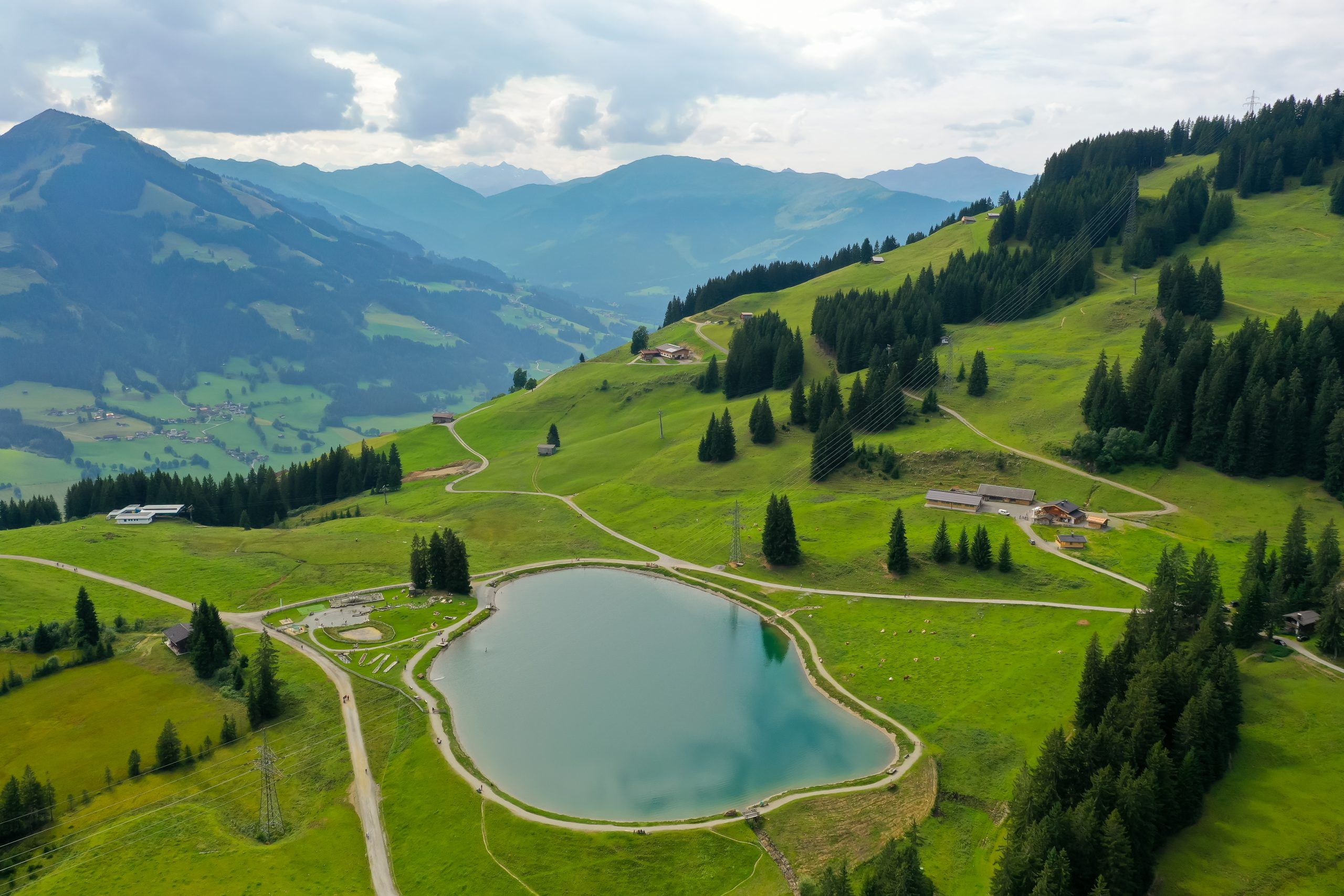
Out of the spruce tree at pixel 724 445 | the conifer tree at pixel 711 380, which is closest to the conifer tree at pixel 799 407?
the spruce tree at pixel 724 445

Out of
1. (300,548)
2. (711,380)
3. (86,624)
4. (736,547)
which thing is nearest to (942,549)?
(736,547)

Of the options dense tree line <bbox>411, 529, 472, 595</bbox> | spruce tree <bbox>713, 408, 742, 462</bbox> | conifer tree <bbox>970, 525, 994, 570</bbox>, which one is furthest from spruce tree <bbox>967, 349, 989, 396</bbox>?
dense tree line <bbox>411, 529, 472, 595</bbox>

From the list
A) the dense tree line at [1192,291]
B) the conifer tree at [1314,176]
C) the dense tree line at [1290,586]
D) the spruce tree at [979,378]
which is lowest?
the dense tree line at [1290,586]

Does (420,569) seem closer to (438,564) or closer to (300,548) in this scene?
(438,564)

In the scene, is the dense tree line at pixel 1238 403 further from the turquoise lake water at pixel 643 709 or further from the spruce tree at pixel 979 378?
the turquoise lake water at pixel 643 709

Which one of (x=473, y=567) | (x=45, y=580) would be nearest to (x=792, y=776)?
(x=473, y=567)

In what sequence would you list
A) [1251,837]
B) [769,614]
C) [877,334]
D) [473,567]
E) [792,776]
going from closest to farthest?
[1251,837] → [792,776] → [769,614] → [473,567] → [877,334]

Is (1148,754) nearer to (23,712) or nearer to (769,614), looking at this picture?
(769,614)
